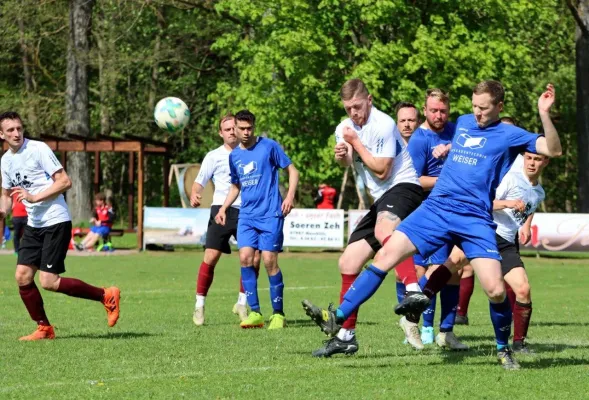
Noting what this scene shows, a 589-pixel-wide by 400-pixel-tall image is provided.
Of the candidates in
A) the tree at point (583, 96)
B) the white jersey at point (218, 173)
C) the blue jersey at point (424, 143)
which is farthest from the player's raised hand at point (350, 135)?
the tree at point (583, 96)

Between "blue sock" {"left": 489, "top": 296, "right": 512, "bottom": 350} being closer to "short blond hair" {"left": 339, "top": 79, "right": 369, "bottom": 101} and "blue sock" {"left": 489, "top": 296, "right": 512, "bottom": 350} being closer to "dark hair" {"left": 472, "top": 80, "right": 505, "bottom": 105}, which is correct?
"dark hair" {"left": 472, "top": 80, "right": 505, "bottom": 105}

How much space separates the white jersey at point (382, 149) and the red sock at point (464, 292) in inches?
126

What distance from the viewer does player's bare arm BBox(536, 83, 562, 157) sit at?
7820 millimetres

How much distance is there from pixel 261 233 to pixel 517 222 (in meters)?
3.21

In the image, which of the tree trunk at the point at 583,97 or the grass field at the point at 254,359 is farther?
the tree trunk at the point at 583,97

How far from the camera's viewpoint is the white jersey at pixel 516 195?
9875 millimetres

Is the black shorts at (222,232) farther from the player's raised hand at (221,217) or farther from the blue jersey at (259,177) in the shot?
the blue jersey at (259,177)

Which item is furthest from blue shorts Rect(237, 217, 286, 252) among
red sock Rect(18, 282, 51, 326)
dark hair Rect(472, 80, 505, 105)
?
dark hair Rect(472, 80, 505, 105)

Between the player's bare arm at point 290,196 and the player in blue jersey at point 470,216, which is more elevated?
the player in blue jersey at point 470,216

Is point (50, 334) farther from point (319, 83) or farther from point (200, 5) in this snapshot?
point (200, 5)

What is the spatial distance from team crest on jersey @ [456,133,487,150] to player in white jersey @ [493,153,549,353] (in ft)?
4.11

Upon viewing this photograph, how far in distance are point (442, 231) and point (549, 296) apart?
30.1 feet

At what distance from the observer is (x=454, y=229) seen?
27.3 feet

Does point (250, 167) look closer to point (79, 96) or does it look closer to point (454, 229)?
point (454, 229)
